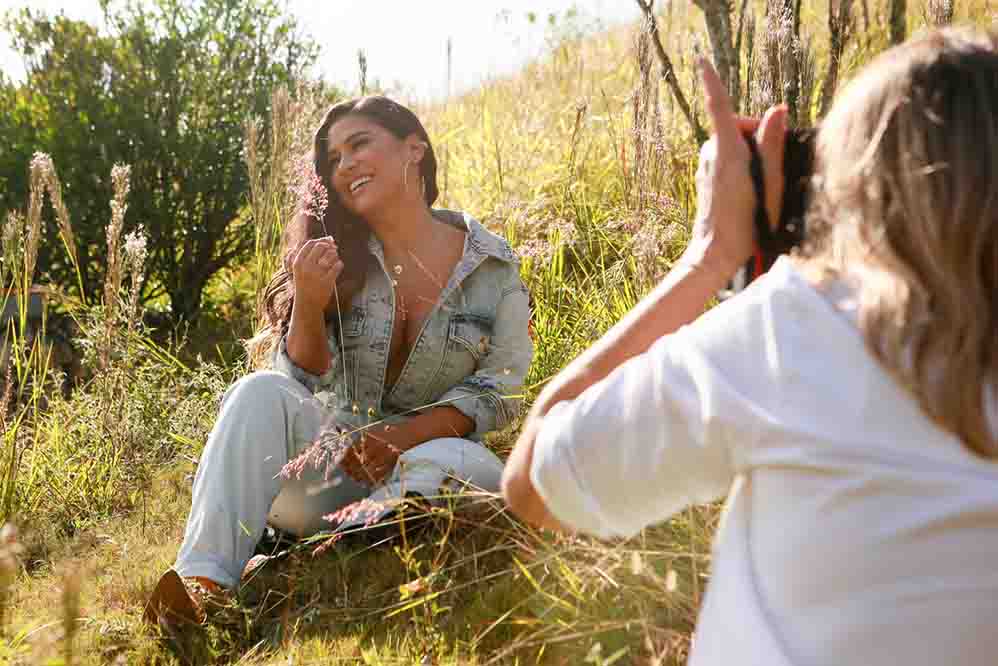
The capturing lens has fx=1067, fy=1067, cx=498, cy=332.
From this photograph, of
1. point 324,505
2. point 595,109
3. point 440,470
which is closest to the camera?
point 440,470

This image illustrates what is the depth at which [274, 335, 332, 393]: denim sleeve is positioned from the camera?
106 inches

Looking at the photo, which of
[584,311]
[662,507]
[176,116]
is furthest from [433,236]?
[176,116]

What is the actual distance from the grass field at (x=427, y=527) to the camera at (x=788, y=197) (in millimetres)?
561

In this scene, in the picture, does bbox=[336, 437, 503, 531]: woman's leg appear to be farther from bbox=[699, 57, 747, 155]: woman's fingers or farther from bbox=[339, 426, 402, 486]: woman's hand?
bbox=[699, 57, 747, 155]: woman's fingers

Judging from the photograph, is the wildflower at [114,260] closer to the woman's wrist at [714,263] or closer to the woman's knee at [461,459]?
the woman's knee at [461,459]

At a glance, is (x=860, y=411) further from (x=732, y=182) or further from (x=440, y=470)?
(x=440, y=470)

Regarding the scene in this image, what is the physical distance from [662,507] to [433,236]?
1.99m

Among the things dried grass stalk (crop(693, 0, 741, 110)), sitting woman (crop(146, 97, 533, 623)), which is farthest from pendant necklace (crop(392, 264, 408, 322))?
dried grass stalk (crop(693, 0, 741, 110))

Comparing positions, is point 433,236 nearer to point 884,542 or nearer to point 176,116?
point 884,542

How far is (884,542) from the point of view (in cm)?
94

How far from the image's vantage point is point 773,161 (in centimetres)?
115

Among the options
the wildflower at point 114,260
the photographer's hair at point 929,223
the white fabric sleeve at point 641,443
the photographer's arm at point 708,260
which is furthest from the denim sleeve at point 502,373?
the photographer's hair at point 929,223

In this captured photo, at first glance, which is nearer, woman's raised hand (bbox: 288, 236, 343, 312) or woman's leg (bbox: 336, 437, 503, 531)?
woman's leg (bbox: 336, 437, 503, 531)

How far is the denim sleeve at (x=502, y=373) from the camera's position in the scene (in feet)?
8.88
